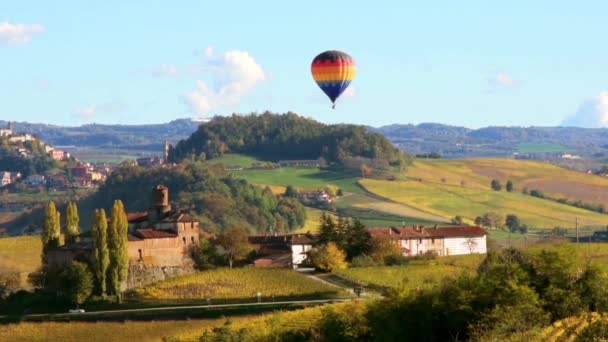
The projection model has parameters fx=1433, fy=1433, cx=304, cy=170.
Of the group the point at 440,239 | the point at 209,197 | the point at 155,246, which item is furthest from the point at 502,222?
the point at 155,246

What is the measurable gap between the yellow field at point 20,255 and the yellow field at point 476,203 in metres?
58.6

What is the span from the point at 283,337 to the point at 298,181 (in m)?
121

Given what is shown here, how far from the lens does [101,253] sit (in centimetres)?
7700

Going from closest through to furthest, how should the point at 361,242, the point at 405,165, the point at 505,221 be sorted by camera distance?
1. the point at 361,242
2. the point at 505,221
3. the point at 405,165

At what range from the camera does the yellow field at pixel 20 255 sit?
318ft

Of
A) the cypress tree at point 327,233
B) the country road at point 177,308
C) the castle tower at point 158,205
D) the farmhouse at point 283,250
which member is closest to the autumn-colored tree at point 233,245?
the farmhouse at point 283,250

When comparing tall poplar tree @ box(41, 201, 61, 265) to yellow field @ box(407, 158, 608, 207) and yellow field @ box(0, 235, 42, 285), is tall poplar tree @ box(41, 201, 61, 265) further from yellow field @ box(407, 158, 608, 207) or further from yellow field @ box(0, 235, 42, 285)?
yellow field @ box(407, 158, 608, 207)

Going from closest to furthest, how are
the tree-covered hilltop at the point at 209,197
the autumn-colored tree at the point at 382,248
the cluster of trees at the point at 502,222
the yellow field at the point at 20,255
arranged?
the autumn-colored tree at the point at 382,248 < the yellow field at the point at 20,255 < the tree-covered hilltop at the point at 209,197 < the cluster of trees at the point at 502,222

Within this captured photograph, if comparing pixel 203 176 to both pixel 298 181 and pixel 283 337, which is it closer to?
pixel 298 181

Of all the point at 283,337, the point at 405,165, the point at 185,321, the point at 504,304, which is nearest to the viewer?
the point at 504,304

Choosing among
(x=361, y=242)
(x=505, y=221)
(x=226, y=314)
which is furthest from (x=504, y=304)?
(x=505, y=221)

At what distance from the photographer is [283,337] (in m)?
56.1

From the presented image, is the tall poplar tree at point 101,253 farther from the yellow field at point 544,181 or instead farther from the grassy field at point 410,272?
the yellow field at point 544,181

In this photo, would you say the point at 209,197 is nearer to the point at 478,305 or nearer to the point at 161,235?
the point at 161,235
